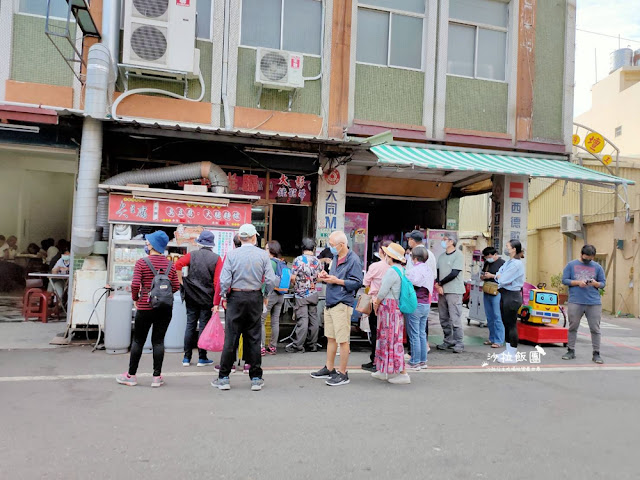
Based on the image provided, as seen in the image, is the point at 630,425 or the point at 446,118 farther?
the point at 446,118

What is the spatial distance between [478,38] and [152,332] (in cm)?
1077

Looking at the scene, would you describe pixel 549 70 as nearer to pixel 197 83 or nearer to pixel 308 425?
pixel 197 83

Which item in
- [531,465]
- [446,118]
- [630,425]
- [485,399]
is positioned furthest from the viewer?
[446,118]

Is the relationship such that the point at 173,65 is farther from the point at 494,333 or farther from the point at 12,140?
the point at 494,333

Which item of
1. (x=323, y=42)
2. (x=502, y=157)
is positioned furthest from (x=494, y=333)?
(x=323, y=42)

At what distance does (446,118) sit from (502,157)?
5.26ft

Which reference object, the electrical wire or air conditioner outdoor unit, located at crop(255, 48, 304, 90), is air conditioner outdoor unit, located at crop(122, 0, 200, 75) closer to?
the electrical wire

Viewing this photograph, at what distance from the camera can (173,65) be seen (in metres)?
9.78

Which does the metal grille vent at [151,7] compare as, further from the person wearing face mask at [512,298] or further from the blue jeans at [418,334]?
the person wearing face mask at [512,298]

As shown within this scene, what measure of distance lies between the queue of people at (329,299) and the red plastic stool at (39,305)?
371cm

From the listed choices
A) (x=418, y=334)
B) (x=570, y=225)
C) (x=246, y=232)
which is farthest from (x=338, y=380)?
(x=570, y=225)

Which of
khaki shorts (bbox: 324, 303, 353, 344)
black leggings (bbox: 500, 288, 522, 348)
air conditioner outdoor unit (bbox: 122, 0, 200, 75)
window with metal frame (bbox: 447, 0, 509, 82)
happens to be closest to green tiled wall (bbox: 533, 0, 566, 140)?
window with metal frame (bbox: 447, 0, 509, 82)

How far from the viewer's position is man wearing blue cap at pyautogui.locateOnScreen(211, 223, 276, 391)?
19.4 ft

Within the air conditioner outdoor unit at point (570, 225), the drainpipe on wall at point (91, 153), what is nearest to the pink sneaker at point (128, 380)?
the drainpipe on wall at point (91, 153)
